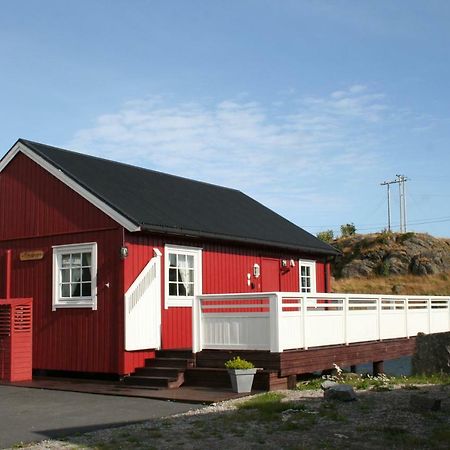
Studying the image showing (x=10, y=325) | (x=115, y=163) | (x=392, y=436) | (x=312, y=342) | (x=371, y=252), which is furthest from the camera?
(x=371, y=252)

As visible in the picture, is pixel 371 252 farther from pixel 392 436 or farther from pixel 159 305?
pixel 392 436

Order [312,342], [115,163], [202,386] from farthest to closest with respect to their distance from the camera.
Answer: [115,163], [312,342], [202,386]

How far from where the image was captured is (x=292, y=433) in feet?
27.3

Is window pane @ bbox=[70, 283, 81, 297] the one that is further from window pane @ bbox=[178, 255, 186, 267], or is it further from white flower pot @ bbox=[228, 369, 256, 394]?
white flower pot @ bbox=[228, 369, 256, 394]

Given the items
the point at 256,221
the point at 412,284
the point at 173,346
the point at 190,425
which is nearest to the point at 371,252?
the point at 412,284

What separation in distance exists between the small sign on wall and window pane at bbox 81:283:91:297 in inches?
57.9

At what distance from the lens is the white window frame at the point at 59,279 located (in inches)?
564

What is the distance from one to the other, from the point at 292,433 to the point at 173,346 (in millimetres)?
6760

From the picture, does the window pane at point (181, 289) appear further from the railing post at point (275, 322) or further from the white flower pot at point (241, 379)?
the white flower pot at point (241, 379)

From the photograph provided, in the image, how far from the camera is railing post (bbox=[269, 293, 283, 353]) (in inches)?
485

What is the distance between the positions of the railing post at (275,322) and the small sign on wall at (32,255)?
5.79 metres

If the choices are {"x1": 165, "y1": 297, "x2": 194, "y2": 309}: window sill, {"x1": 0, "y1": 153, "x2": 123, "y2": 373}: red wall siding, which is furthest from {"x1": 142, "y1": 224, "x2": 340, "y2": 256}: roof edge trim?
{"x1": 165, "y1": 297, "x2": 194, "y2": 309}: window sill

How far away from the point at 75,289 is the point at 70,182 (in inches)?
89.0

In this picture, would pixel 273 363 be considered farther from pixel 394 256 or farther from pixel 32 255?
pixel 394 256
